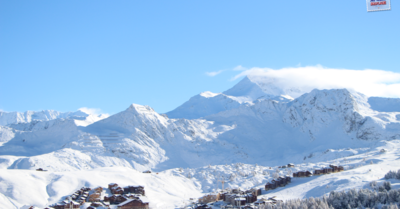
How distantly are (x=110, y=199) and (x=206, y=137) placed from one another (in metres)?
87.8

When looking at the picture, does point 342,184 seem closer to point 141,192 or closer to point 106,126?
point 141,192

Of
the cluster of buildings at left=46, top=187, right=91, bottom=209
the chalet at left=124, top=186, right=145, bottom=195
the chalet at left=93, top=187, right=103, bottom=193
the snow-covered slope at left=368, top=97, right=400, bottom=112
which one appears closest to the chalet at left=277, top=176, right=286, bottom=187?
the chalet at left=124, top=186, right=145, bottom=195

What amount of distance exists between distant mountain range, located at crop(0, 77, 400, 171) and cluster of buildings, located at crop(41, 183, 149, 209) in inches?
1495

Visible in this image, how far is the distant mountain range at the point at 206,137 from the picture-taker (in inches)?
4791

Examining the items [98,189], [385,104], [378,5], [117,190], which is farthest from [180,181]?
[385,104]

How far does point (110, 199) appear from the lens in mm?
64562

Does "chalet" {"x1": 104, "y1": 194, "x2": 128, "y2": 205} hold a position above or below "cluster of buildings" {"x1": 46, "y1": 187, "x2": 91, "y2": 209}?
below

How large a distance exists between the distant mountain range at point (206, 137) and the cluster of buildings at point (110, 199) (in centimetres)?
3798

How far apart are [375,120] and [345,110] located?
A: 564 inches

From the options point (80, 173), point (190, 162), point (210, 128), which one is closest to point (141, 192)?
point (80, 173)

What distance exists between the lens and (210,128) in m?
162

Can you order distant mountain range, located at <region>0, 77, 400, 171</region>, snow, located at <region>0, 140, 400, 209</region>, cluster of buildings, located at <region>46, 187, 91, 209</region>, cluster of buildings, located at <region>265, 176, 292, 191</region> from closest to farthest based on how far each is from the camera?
1. cluster of buildings, located at <region>46, 187, 91, 209</region>
2. snow, located at <region>0, 140, 400, 209</region>
3. cluster of buildings, located at <region>265, 176, 292, 191</region>
4. distant mountain range, located at <region>0, 77, 400, 171</region>

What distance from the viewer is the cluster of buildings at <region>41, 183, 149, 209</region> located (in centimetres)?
5950

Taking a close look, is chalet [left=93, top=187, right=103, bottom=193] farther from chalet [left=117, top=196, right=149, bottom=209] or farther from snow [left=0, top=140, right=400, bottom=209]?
chalet [left=117, top=196, right=149, bottom=209]
